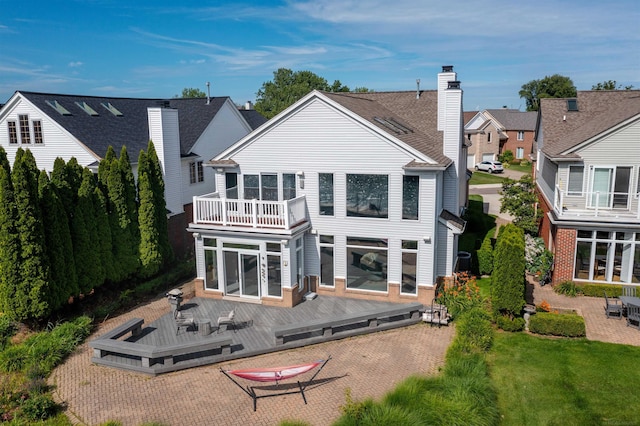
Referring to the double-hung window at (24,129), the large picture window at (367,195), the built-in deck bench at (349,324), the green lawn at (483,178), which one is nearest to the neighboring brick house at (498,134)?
the green lawn at (483,178)

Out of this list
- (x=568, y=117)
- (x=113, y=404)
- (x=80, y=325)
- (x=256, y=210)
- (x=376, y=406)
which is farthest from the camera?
(x=568, y=117)

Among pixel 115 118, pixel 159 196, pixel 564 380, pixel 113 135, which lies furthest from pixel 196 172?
pixel 564 380

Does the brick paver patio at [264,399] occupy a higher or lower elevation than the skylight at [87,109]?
lower

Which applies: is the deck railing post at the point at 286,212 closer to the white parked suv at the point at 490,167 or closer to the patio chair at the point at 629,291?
the patio chair at the point at 629,291

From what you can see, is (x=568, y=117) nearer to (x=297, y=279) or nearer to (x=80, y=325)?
(x=297, y=279)

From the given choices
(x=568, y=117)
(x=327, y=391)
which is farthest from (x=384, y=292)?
(x=568, y=117)

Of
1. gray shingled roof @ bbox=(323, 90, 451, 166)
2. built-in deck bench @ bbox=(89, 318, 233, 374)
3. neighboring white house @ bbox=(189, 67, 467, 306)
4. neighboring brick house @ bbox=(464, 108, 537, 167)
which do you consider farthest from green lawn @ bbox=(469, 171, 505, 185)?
built-in deck bench @ bbox=(89, 318, 233, 374)
